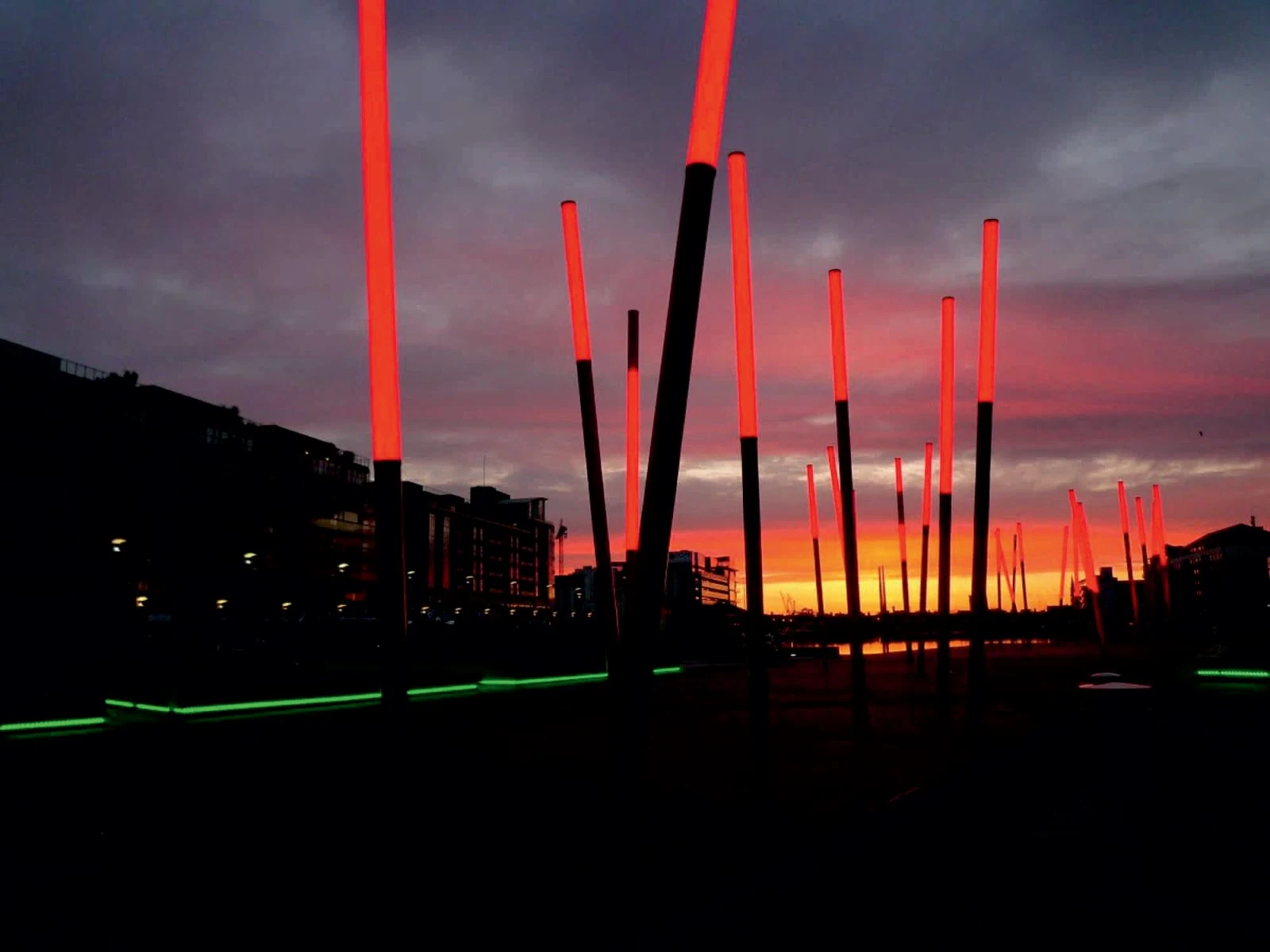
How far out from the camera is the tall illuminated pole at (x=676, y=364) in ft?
22.0

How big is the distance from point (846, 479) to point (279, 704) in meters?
13.2

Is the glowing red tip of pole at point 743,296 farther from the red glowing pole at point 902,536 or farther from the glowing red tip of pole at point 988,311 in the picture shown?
the red glowing pole at point 902,536

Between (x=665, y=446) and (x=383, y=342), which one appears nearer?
(x=665, y=446)

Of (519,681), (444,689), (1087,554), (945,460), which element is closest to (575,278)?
(945,460)

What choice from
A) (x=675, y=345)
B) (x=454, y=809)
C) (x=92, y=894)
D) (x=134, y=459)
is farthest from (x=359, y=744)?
(x=134, y=459)

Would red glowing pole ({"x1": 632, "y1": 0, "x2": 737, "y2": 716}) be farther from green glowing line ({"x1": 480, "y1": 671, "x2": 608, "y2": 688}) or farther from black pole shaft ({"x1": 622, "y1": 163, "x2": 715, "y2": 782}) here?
green glowing line ({"x1": 480, "y1": 671, "x2": 608, "y2": 688})

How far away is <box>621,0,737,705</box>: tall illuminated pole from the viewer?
672cm

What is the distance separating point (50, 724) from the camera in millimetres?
16219

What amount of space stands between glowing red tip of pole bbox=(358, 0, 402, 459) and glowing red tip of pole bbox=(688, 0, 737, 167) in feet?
7.20

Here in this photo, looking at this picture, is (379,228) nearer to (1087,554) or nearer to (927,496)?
(927,496)

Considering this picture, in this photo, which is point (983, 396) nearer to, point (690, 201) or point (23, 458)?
point (690, 201)

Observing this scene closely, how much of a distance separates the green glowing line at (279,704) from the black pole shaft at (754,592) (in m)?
12.9

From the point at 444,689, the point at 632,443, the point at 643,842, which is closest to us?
the point at 643,842

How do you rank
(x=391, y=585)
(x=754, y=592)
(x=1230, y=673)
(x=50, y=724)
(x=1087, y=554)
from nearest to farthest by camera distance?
(x=391, y=585) < (x=754, y=592) < (x=50, y=724) < (x=1230, y=673) < (x=1087, y=554)
